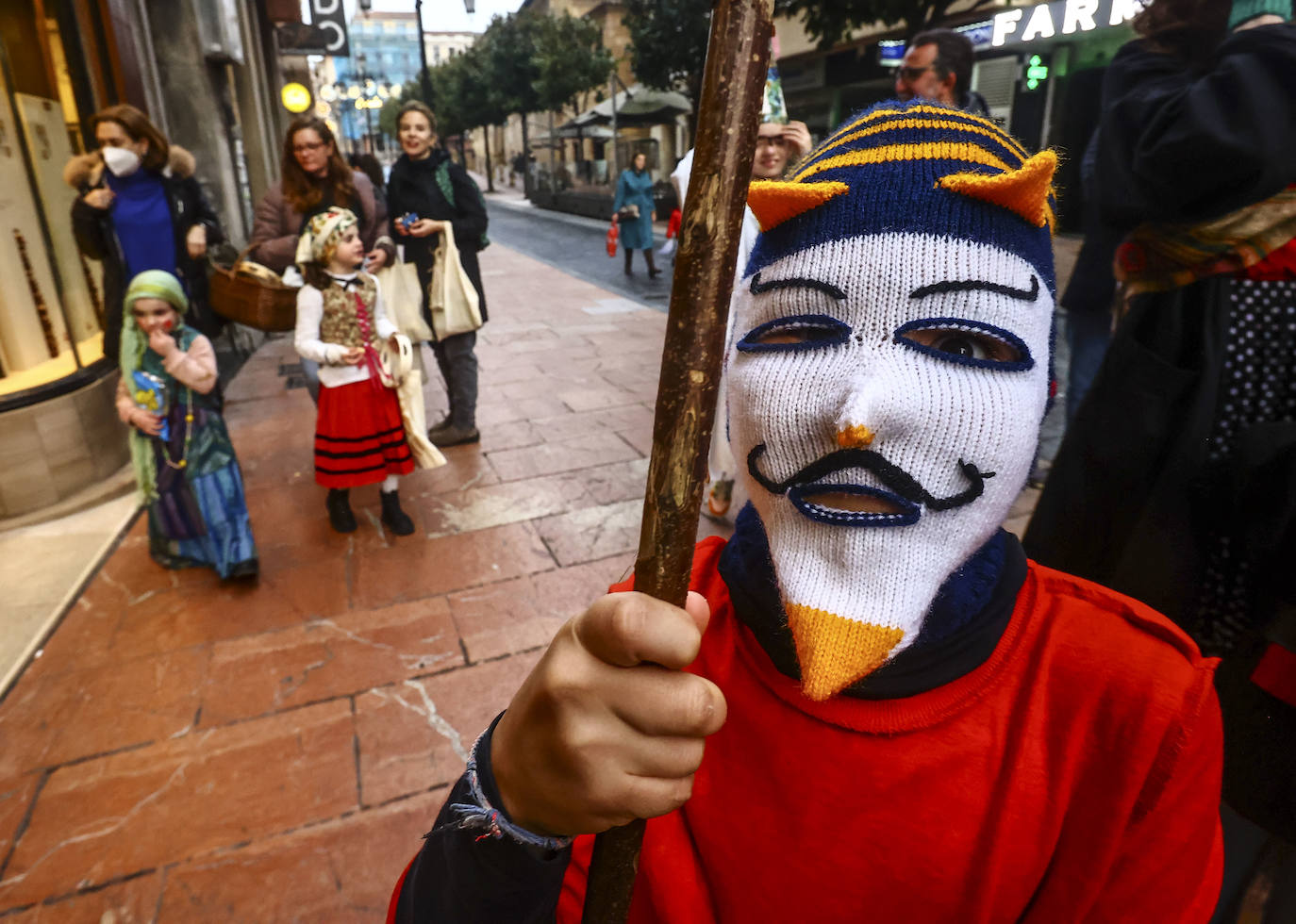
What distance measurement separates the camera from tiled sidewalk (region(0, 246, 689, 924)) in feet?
6.75

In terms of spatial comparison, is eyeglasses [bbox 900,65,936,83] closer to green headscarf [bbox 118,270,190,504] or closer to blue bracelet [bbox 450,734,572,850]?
green headscarf [bbox 118,270,190,504]

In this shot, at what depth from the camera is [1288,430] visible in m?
1.39

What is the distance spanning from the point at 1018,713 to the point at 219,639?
2976 millimetres

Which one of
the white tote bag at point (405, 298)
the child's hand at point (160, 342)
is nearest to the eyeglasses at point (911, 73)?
the white tote bag at point (405, 298)

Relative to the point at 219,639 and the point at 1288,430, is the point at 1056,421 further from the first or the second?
the point at 219,639

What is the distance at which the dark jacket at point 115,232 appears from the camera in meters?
4.28

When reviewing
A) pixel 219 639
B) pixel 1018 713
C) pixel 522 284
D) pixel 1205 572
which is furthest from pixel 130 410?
pixel 522 284

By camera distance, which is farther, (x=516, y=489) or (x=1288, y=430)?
(x=516, y=489)

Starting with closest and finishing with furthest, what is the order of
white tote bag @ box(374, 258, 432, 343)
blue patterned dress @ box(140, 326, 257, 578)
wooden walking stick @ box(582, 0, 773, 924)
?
1. wooden walking stick @ box(582, 0, 773, 924)
2. blue patterned dress @ box(140, 326, 257, 578)
3. white tote bag @ box(374, 258, 432, 343)

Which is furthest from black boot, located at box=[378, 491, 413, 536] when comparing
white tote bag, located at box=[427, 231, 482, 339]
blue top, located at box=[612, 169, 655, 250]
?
blue top, located at box=[612, 169, 655, 250]

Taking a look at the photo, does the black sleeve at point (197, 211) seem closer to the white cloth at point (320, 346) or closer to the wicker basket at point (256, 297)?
the wicker basket at point (256, 297)

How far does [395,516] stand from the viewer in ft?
12.8

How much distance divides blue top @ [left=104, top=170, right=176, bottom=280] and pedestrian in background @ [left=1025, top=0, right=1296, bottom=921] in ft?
15.6

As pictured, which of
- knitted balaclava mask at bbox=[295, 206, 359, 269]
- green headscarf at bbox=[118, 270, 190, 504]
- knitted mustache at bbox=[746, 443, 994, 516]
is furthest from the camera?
knitted balaclava mask at bbox=[295, 206, 359, 269]
